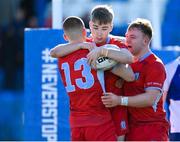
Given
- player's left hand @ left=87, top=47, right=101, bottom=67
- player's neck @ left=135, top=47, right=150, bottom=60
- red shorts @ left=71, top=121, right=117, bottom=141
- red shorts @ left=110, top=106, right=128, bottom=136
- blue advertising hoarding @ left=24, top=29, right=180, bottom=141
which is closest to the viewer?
player's left hand @ left=87, top=47, right=101, bottom=67

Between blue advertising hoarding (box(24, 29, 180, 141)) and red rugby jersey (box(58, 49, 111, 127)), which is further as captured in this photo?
blue advertising hoarding (box(24, 29, 180, 141))

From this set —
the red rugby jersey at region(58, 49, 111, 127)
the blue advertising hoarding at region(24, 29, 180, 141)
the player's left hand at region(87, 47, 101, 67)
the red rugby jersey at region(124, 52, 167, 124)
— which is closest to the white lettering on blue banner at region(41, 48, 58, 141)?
the blue advertising hoarding at region(24, 29, 180, 141)

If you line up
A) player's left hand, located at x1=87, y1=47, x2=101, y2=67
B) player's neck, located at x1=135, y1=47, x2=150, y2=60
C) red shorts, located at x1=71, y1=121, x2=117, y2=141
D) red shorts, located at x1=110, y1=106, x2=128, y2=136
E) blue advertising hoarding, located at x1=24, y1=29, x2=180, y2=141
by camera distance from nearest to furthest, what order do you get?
player's left hand, located at x1=87, y1=47, x2=101, y2=67 < red shorts, located at x1=71, y1=121, x2=117, y2=141 < red shorts, located at x1=110, y1=106, x2=128, y2=136 < player's neck, located at x1=135, y1=47, x2=150, y2=60 < blue advertising hoarding, located at x1=24, y1=29, x2=180, y2=141

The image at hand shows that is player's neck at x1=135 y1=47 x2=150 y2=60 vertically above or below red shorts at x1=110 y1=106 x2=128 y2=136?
above

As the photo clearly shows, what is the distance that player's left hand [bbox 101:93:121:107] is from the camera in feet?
20.0

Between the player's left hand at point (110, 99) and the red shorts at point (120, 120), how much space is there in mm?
182

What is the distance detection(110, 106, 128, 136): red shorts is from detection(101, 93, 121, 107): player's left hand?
0.18 meters

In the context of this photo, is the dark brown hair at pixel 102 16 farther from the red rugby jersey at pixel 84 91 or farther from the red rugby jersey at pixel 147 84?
the red rugby jersey at pixel 147 84

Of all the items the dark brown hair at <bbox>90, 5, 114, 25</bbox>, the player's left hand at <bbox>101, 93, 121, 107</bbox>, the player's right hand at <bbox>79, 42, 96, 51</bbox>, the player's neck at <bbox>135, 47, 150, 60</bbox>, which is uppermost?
the dark brown hair at <bbox>90, 5, 114, 25</bbox>

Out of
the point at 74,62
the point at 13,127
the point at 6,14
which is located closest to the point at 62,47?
the point at 74,62

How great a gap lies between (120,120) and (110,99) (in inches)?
12.6

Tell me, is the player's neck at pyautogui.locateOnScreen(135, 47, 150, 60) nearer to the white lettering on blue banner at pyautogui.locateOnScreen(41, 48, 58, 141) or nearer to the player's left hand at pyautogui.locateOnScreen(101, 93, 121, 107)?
the player's left hand at pyautogui.locateOnScreen(101, 93, 121, 107)

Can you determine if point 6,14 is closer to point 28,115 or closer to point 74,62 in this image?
point 28,115

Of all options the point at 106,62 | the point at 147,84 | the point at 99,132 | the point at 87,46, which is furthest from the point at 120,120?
the point at 87,46
